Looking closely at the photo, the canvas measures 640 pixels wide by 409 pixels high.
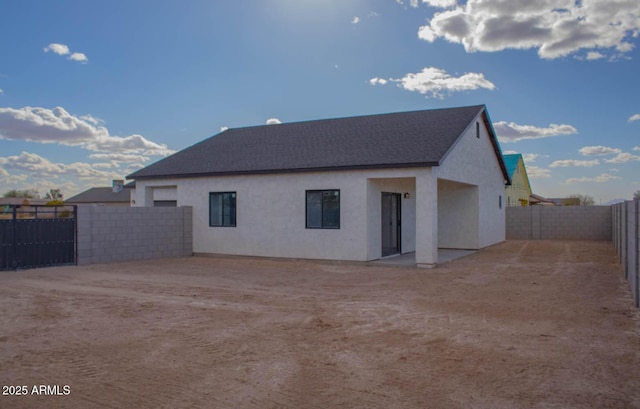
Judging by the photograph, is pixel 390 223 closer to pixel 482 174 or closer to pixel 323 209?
pixel 323 209

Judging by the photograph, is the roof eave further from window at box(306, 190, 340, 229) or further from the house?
window at box(306, 190, 340, 229)

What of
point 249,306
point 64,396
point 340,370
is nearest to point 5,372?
point 64,396

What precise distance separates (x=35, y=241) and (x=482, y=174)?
15.9 m

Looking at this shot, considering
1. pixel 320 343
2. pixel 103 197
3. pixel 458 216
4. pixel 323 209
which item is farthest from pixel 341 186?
pixel 103 197

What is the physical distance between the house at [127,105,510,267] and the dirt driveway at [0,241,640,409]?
3732 millimetres

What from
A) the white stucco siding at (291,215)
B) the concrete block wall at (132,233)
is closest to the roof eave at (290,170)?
the white stucco siding at (291,215)

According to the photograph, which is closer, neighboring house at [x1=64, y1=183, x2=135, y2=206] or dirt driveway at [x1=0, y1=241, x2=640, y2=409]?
dirt driveway at [x1=0, y1=241, x2=640, y2=409]

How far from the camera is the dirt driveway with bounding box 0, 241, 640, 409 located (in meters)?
4.81

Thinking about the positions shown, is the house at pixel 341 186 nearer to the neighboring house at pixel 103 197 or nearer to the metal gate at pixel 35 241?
the metal gate at pixel 35 241

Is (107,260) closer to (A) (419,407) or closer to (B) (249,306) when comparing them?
(B) (249,306)

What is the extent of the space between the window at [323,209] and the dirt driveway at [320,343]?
4.01 metres

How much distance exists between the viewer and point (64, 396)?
15.7 feet

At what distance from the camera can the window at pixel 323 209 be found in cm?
1603

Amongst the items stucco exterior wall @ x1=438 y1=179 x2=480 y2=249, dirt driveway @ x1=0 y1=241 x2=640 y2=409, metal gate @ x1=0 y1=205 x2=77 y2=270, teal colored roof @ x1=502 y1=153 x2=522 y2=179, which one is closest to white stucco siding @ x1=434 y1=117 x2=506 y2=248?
stucco exterior wall @ x1=438 y1=179 x2=480 y2=249
